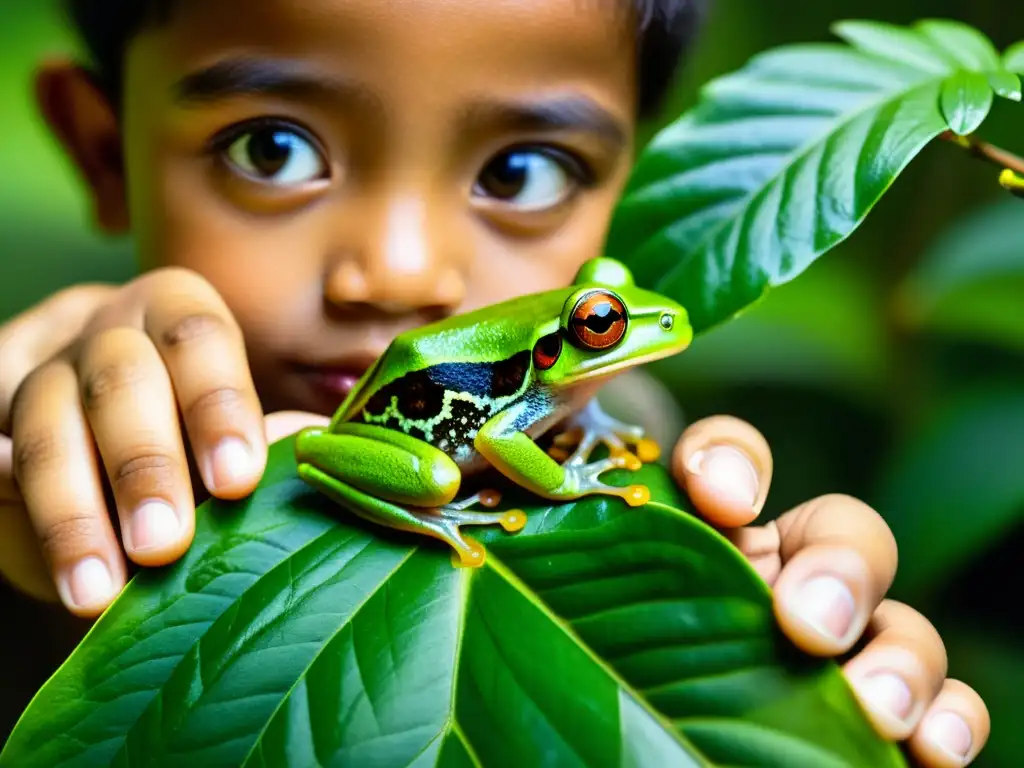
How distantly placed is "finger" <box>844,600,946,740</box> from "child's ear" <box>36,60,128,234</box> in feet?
3.88

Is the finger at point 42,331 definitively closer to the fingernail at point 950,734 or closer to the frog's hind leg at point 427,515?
the frog's hind leg at point 427,515

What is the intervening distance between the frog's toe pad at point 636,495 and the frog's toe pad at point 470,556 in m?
0.12

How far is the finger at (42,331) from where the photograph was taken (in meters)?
1.13

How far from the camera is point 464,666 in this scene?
64 centimetres

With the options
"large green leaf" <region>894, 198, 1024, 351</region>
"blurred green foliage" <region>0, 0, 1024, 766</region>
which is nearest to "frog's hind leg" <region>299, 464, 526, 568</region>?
"blurred green foliage" <region>0, 0, 1024, 766</region>

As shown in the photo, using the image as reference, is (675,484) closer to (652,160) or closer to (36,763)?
(652,160)

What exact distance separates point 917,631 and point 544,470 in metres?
0.32

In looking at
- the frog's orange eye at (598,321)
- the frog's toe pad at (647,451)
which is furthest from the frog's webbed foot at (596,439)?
the frog's orange eye at (598,321)

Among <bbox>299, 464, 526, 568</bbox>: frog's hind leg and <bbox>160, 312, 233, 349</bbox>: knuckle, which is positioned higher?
<bbox>299, 464, 526, 568</bbox>: frog's hind leg

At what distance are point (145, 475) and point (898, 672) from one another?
1.97 feet

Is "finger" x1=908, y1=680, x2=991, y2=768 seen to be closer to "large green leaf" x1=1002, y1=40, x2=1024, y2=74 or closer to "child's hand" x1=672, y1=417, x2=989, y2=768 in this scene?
"child's hand" x1=672, y1=417, x2=989, y2=768

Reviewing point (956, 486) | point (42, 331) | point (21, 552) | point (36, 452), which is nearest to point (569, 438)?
point (36, 452)

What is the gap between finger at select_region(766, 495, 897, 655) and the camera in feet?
1.97

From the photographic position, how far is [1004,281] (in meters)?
1.58
